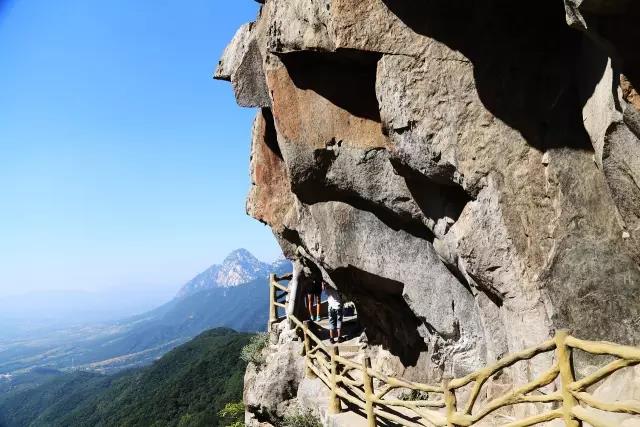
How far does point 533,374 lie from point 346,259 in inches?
188

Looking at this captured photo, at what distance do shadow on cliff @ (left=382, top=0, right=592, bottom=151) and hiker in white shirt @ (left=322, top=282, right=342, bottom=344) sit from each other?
29.7 feet

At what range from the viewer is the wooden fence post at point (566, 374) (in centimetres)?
496

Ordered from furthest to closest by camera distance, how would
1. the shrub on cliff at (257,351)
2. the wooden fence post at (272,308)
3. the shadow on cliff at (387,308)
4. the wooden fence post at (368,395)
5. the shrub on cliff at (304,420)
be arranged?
the wooden fence post at (272,308) < the shrub on cliff at (257,351) < the shadow on cliff at (387,308) < the shrub on cliff at (304,420) < the wooden fence post at (368,395)

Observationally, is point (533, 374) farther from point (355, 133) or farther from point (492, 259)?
point (355, 133)

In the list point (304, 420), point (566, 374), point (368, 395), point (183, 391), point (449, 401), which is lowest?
point (183, 391)

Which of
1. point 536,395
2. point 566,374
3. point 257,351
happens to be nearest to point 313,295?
point 257,351

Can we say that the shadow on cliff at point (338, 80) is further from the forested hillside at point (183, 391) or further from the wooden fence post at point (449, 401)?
the forested hillside at point (183, 391)

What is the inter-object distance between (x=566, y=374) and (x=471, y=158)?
13.0 ft

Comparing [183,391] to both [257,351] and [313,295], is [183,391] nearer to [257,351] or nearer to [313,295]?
[313,295]

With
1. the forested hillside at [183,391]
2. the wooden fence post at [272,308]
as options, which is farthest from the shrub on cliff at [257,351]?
the forested hillside at [183,391]

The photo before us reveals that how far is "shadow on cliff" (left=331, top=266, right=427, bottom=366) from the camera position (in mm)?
11285

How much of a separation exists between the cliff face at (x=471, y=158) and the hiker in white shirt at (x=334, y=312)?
12.5ft

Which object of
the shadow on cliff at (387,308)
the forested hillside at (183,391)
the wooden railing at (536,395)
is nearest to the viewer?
the wooden railing at (536,395)

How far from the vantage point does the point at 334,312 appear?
16.0 m
